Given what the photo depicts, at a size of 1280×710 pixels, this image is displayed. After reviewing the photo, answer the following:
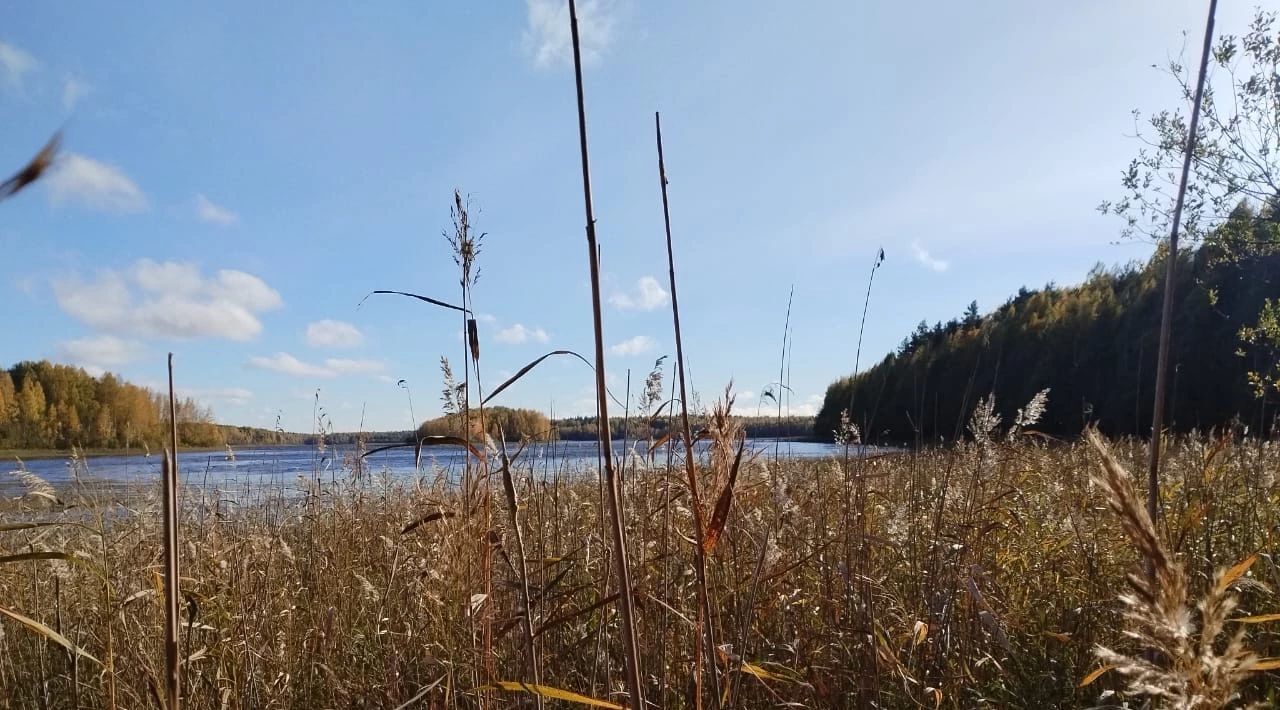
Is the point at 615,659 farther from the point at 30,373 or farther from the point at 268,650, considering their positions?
the point at 30,373

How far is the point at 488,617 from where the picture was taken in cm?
147

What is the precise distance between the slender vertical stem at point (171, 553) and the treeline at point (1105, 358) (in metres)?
18.4

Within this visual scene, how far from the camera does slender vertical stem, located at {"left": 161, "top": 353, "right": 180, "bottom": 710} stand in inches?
28.1

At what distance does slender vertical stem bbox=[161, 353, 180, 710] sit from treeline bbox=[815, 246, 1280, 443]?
18372 mm

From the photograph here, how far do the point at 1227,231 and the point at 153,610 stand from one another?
12.5m

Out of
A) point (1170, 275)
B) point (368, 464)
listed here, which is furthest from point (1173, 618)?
point (368, 464)

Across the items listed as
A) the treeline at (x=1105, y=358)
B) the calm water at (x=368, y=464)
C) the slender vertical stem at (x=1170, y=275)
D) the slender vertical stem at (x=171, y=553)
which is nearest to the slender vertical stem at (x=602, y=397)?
the slender vertical stem at (x=171, y=553)

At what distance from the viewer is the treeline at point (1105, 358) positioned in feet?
78.0

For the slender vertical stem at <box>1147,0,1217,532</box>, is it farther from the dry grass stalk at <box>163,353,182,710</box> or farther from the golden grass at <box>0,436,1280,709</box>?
the dry grass stalk at <box>163,353,182,710</box>

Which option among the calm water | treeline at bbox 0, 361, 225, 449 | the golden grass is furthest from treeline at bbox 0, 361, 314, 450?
the golden grass

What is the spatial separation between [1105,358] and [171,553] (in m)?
41.2

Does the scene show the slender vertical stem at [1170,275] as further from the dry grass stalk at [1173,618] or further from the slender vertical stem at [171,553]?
the slender vertical stem at [171,553]

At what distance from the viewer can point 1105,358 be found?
1337 inches

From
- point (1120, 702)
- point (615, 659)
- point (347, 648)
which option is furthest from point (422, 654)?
point (1120, 702)
